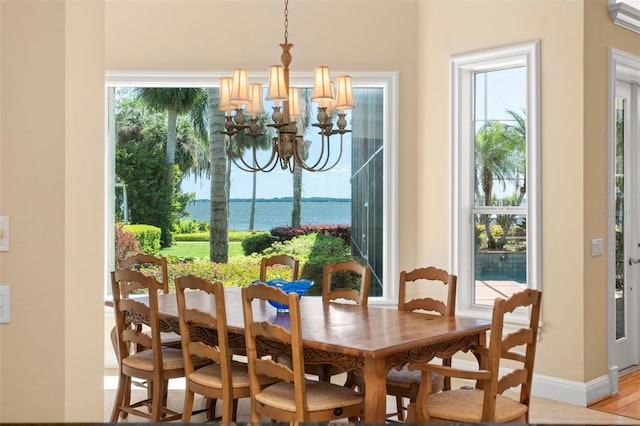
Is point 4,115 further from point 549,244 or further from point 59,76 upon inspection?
point 549,244

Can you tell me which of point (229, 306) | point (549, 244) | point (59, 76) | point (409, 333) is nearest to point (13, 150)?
point (59, 76)

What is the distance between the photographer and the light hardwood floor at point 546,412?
4.48 m

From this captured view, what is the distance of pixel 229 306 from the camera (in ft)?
14.3

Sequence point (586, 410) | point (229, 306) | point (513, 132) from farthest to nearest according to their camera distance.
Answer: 1. point (513, 132)
2. point (586, 410)
3. point (229, 306)

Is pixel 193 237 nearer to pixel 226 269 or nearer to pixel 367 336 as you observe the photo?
pixel 226 269

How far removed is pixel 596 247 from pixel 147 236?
12.1ft

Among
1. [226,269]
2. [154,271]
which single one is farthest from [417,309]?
[154,271]

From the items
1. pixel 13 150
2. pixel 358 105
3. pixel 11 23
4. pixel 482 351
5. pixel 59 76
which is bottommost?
pixel 482 351

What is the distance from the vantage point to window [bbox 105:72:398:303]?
5941 millimetres

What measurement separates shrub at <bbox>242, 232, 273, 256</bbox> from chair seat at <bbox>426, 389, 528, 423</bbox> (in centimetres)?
304

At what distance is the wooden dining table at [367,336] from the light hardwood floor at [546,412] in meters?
0.80

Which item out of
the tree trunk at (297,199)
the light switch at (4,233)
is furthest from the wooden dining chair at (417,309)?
the light switch at (4,233)

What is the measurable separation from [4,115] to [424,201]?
4.15m

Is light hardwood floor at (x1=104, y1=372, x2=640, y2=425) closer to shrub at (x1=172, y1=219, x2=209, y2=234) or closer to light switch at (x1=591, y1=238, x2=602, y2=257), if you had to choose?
light switch at (x1=591, y1=238, x2=602, y2=257)
